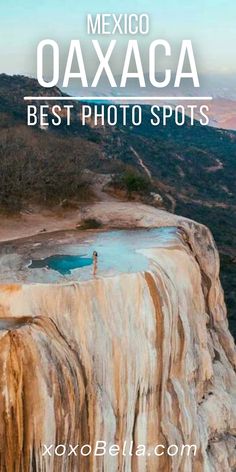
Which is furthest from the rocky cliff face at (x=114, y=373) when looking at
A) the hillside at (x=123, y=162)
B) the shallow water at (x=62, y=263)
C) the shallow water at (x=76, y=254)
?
the hillside at (x=123, y=162)

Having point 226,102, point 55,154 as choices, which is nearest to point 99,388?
point 55,154

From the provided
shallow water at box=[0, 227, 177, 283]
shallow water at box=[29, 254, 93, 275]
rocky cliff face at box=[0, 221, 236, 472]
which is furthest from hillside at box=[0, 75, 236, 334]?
rocky cliff face at box=[0, 221, 236, 472]

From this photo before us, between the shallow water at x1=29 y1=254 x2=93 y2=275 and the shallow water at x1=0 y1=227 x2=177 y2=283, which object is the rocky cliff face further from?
the shallow water at x1=29 y1=254 x2=93 y2=275

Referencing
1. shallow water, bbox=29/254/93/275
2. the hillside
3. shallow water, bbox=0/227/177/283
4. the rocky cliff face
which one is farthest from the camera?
the hillside

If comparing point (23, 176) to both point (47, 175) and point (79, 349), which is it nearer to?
point (47, 175)

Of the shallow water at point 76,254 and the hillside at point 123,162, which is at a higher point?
the shallow water at point 76,254

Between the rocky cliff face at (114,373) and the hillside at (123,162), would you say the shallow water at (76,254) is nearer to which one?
the rocky cliff face at (114,373)

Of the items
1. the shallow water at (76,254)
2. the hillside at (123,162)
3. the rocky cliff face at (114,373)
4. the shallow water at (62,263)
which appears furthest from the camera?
the hillside at (123,162)

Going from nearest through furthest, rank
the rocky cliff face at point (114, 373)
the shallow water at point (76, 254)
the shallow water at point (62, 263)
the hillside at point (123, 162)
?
the rocky cliff face at point (114, 373)
the shallow water at point (76, 254)
the shallow water at point (62, 263)
the hillside at point (123, 162)
